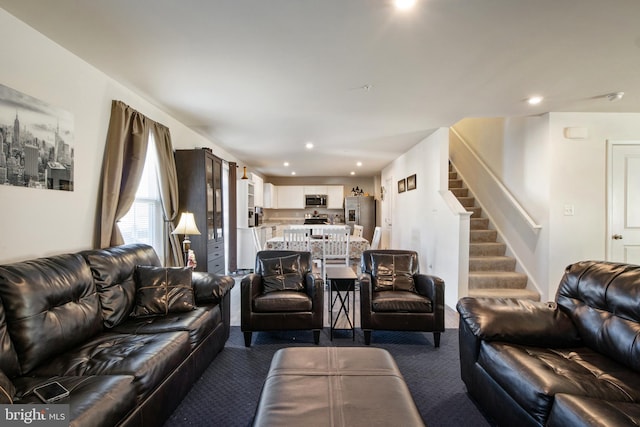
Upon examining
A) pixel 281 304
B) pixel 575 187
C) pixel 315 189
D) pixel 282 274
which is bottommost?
pixel 281 304

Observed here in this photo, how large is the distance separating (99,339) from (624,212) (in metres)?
5.70

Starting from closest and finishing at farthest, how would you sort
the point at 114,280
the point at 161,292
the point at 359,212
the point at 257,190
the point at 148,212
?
the point at 114,280 < the point at 161,292 < the point at 148,212 < the point at 257,190 < the point at 359,212

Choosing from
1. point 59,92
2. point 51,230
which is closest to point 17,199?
point 51,230

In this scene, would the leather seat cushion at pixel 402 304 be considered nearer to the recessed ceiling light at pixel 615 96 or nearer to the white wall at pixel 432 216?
the white wall at pixel 432 216

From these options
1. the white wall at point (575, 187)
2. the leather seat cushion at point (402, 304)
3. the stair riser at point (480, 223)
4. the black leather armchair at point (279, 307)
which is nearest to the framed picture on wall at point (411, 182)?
the stair riser at point (480, 223)

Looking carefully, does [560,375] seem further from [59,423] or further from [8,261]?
[8,261]

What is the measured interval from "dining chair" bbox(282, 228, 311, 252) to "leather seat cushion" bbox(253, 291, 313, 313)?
1.79m

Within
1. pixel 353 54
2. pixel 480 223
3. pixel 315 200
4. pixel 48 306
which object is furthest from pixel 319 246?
pixel 315 200

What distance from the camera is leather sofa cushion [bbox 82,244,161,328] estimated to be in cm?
203

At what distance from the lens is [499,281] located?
4.00 metres

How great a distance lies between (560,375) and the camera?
1.38 meters

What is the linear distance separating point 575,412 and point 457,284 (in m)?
2.70

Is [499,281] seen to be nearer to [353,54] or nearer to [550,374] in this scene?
[550,374]

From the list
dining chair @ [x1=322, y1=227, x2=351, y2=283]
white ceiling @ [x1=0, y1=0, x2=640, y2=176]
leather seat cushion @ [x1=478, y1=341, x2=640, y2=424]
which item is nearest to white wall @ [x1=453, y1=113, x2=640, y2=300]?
white ceiling @ [x1=0, y1=0, x2=640, y2=176]
